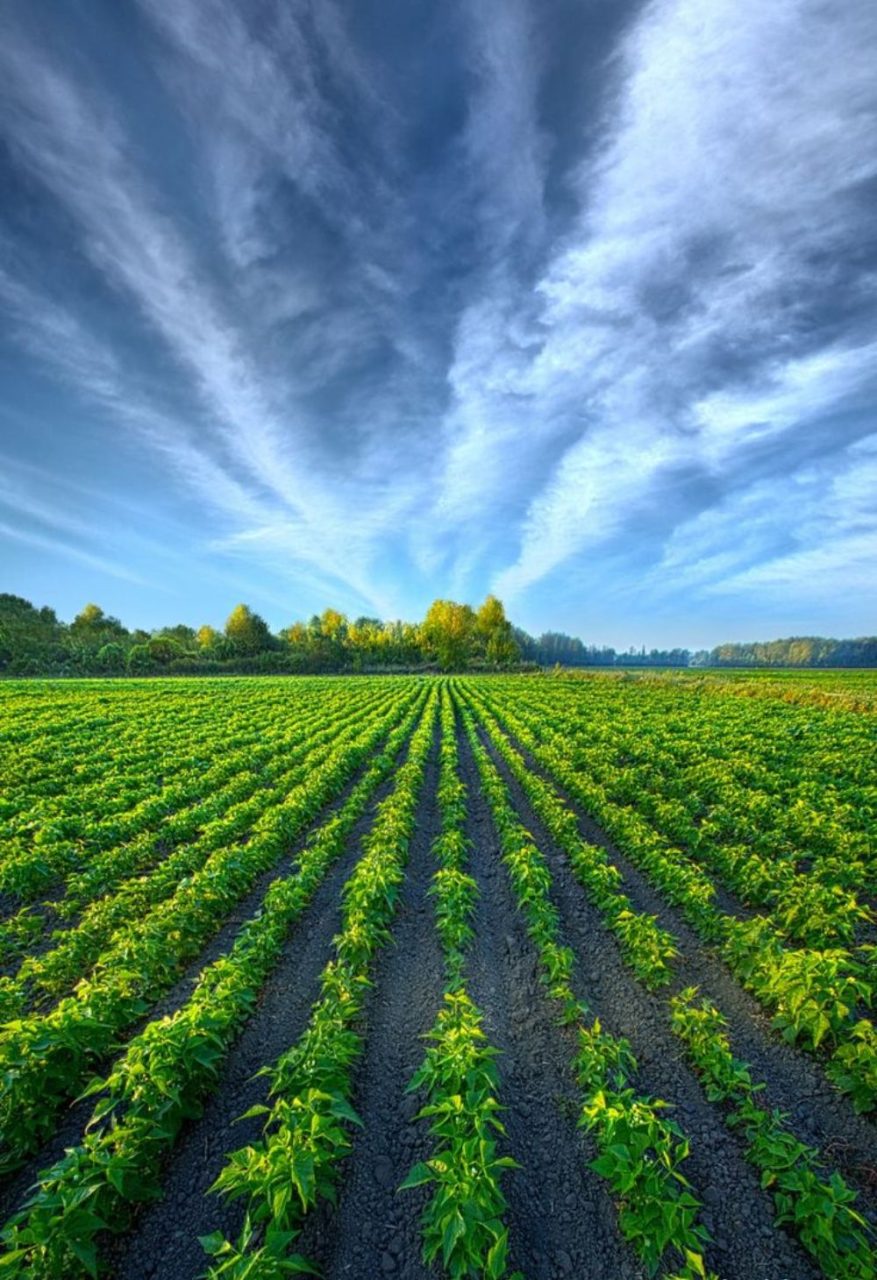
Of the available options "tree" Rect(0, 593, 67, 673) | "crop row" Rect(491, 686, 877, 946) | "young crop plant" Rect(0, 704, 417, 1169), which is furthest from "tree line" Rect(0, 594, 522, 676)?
"young crop plant" Rect(0, 704, 417, 1169)

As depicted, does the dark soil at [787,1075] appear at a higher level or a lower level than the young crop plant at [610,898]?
lower

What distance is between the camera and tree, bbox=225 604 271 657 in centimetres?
9806

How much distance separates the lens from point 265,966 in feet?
22.4

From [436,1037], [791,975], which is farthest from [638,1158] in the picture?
[791,975]

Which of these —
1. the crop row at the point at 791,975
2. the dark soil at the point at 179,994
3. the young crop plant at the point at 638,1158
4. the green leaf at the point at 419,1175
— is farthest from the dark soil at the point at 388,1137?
the crop row at the point at 791,975

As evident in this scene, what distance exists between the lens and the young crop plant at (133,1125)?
3025mm

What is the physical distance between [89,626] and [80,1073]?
441 feet

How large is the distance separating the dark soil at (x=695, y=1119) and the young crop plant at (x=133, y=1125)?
4.42 meters

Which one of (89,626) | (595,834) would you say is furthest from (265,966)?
(89,626)

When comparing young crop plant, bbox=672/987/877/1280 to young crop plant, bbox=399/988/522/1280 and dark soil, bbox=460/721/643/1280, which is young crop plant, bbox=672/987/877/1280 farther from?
young crop plant, bbox=399/988/522/1280

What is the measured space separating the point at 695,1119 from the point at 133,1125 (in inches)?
201

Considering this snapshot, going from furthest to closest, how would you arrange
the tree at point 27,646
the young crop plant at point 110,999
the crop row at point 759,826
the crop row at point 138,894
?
the tree at point 27,646
the crop row at point 759,826
the crop row at point 138,894
the young crop plant at point 110,999

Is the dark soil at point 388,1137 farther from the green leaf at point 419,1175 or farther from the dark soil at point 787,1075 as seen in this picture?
the dark soil at point 787,1075

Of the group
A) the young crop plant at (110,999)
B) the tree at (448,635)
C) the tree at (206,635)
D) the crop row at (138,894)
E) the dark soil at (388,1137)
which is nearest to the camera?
the dark soil at (388,1137)
